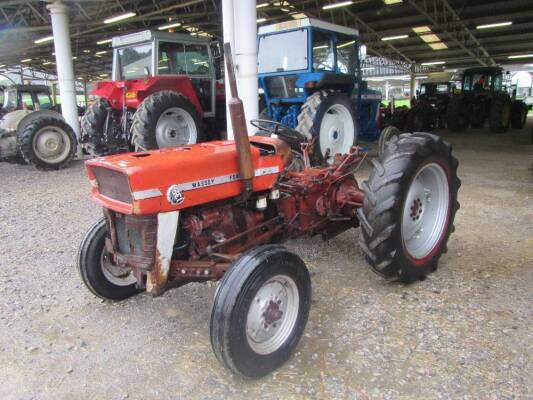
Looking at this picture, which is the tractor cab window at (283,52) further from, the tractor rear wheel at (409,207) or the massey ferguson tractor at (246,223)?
the tractor rear wheel at (409,207)

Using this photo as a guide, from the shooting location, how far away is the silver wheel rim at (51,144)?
8.20m

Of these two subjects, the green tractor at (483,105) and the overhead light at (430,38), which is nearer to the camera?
the green tractor at (483,105)

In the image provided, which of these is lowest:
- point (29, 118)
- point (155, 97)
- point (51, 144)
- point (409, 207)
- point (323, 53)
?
point (409, 207)

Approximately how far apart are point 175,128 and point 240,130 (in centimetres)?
549

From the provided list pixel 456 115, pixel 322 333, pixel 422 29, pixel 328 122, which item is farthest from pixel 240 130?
pixel 422 29

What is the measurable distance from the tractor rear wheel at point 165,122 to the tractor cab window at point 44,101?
638 centimetres

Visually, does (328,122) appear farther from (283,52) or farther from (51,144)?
(51,144)

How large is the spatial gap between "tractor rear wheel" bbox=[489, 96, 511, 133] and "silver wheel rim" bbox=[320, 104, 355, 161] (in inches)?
329

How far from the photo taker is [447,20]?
1753 centimetres

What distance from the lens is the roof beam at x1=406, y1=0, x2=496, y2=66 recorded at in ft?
52.9

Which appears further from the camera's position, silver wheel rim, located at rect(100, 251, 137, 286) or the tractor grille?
silver wheel rim, located at rect(100, 251, 137, 286)

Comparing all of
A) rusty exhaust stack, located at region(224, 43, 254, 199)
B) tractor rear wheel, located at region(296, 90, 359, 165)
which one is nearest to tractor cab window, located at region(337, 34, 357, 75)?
tractor rear wheel, located at region(296, 90, 359, 165)

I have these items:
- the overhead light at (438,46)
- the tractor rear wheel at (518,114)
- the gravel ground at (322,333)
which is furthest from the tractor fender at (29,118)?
the overhead light at (438,46)

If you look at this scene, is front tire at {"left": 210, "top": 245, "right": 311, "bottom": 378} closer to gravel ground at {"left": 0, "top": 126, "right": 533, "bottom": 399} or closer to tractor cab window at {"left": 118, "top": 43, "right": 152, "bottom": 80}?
gravel ground at {"left": 0, "top": 126, "right": 533, "bottom": 399}
